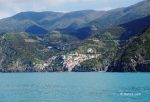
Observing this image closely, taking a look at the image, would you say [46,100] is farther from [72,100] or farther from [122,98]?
[122,98]

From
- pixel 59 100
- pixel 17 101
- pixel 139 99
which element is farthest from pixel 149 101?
pixel 17 101

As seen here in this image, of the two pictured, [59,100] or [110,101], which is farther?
[59,100]

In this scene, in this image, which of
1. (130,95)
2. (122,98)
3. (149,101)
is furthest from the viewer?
(130,95)

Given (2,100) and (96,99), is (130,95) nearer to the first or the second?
(96,99)

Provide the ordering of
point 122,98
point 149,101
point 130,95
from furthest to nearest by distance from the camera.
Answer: point 130,95 < point 122,98 < point 149,101

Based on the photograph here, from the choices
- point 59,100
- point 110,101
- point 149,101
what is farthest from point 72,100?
point 149,101

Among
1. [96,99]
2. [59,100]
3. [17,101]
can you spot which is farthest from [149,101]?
[17,101]

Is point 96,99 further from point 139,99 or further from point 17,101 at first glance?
point 17,101

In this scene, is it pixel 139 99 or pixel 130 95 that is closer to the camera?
pixel 139 99
